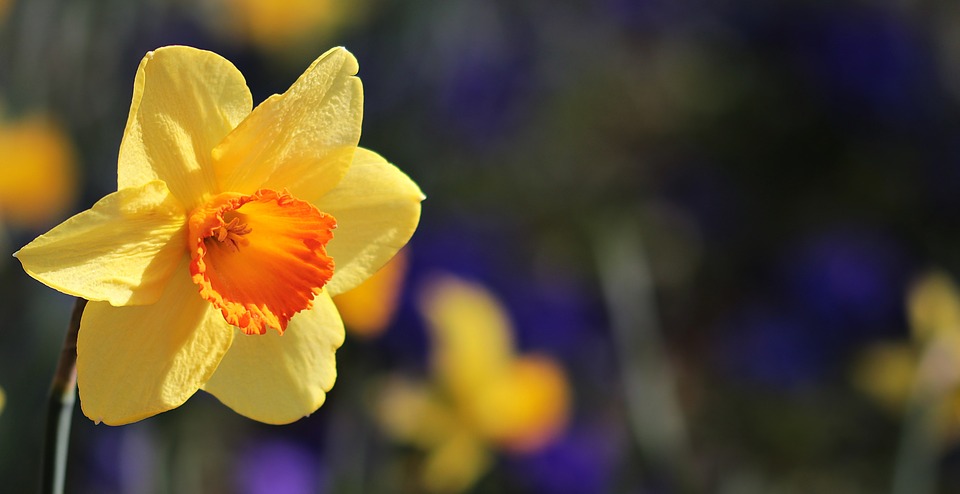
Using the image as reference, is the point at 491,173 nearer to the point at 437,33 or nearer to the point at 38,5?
the point at 437,33

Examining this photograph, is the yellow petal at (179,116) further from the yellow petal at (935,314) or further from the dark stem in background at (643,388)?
the yellow petal at (935,314)

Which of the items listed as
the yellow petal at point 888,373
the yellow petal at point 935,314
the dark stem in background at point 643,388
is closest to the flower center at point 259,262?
the dark stem in background at point 643,388

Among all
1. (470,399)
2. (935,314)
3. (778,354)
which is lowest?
(470,399)

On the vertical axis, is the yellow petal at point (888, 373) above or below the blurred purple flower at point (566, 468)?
above

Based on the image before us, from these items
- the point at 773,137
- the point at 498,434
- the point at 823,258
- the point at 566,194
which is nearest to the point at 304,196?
the point at 498,434

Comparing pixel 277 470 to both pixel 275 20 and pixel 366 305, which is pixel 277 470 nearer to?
pixel 366 305

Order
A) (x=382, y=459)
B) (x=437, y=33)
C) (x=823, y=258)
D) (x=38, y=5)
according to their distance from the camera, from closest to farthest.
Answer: (x=382, y=459) < (x=38, y=5) < (x=823, y=258) < (x=437, y=33)

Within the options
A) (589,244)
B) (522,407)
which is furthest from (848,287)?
(522,407)
